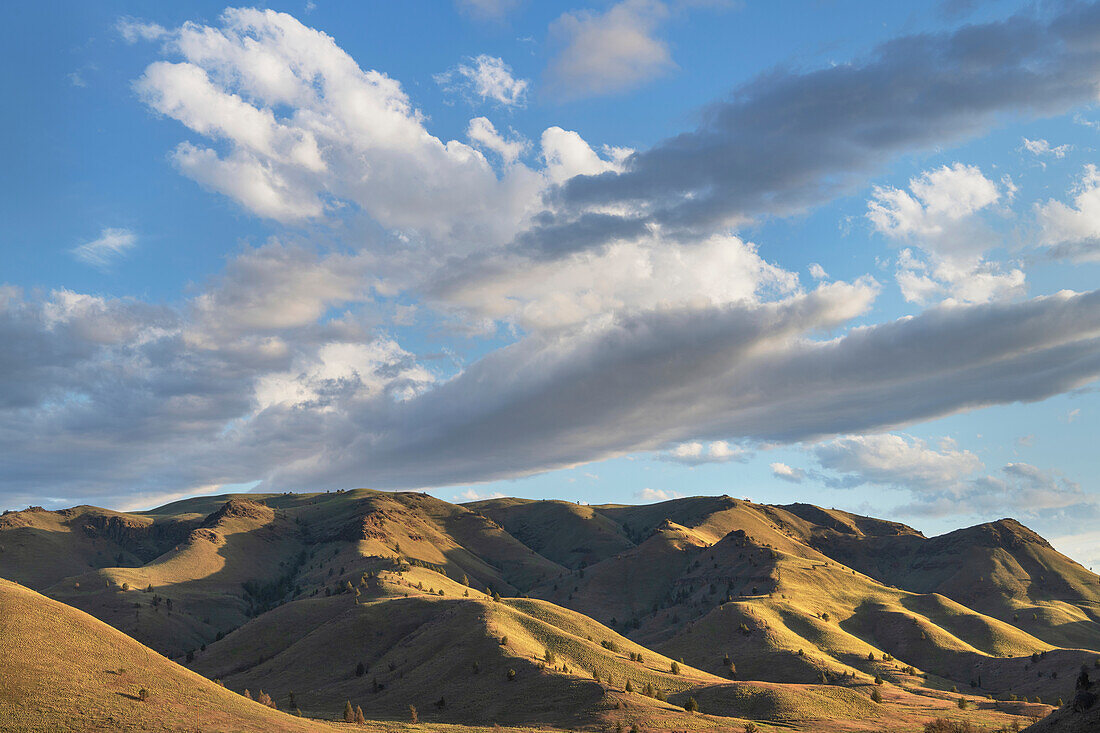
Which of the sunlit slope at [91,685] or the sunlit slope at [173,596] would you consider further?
the sunlit slope at [173,596]

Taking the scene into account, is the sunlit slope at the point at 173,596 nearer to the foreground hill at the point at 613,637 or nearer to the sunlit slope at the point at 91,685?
the foreground hill at the point at 613,637

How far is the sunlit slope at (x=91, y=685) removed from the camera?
4225cm

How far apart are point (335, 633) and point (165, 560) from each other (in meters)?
106

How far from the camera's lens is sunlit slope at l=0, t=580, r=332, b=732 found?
139 feet

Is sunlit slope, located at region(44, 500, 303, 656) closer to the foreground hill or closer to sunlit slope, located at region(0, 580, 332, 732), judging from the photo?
the foreground hill

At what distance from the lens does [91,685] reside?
152 feet

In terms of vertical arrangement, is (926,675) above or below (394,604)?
below

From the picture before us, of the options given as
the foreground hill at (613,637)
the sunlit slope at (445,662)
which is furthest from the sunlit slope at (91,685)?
the sunlit slope at (445,662)

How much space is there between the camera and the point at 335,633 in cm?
10156

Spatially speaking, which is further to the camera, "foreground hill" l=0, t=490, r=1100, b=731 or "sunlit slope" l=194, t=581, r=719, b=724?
"foreground hill" l=0, t=490, r=1100, b=731

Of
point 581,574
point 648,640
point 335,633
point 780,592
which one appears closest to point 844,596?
point 780,592

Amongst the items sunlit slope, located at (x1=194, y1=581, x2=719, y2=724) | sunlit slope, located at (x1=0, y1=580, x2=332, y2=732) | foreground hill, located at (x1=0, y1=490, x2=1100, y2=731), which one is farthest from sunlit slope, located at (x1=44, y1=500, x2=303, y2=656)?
sunlit slope, located at (x1=0, y1=580, x2=332, y2=732)

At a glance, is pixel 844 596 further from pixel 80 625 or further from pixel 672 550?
pixel 80 625

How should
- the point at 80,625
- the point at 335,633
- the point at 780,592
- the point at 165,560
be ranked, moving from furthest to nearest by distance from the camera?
the point at 165,560, the point at 780,592, the point at 335,633, the point at 80,625
